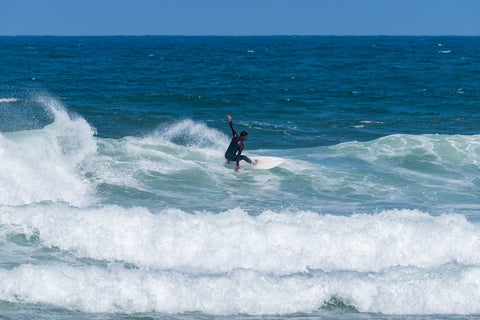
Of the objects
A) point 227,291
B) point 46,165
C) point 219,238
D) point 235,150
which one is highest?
point 235,150

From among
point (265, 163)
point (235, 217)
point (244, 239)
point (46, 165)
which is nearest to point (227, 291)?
point (244, 239)

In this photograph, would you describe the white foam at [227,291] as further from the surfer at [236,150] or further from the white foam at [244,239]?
the surfer at [236,150]

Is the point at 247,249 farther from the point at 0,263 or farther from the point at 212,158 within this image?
the point at 212,158

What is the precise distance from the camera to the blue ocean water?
29.6ft

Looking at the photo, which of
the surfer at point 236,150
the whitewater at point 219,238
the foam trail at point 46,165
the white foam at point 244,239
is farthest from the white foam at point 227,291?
the surfer at point 236,150

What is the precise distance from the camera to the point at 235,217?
11.9 metres

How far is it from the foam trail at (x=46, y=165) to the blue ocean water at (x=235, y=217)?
0.05 metres

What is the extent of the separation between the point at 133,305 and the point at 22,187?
609 centimetres

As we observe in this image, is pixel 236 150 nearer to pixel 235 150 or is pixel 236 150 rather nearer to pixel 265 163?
pixel 235 150

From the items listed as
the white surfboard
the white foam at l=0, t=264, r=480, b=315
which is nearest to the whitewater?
the white foam at l=0, t=264, r=480, b=315

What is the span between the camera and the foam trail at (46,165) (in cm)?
1381

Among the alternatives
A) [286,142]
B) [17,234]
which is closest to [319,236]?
[17,234]

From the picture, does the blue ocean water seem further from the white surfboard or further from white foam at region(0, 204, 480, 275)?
the white surfboard

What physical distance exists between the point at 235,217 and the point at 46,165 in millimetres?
5671
